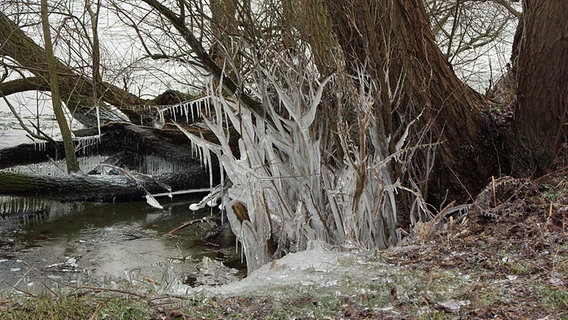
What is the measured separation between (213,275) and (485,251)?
3.23 meters

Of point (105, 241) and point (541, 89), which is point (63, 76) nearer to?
point (105, 241)

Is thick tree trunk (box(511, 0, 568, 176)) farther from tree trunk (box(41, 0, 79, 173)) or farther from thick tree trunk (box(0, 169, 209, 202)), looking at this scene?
tree trunk (box(41, 0, 79, 173))

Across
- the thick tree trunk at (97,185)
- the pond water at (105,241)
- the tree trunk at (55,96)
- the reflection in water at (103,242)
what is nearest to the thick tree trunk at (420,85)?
the pond water at (105,241)

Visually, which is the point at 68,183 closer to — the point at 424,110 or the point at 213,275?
the point at 213,275

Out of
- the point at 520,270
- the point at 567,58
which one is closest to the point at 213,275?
the point at 520,270

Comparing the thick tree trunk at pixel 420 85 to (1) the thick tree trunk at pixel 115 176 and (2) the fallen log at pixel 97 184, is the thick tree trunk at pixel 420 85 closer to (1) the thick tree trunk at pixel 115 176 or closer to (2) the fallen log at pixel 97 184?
(2) the fallen log at pixel 97 184

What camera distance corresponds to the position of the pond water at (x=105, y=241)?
22.9 feet

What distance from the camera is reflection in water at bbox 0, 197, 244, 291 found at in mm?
7047

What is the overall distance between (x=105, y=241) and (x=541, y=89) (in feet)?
18.0

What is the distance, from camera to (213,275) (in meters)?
6.89

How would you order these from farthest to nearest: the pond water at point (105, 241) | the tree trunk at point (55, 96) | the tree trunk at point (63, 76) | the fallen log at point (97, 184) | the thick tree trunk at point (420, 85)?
the tree trunk at point (63, 76) → the tree trunk at point (55, 96) → the fallen log at point (97, 184) → the pond water at point (105, 241) → the thick tree trunk at point (420, 85)

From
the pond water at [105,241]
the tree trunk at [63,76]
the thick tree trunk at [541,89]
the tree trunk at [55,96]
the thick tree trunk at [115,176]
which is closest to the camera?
the thick tree trunk at [541,89]

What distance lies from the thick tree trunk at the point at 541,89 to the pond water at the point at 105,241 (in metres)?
3.23

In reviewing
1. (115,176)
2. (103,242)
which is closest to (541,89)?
(103,242)
